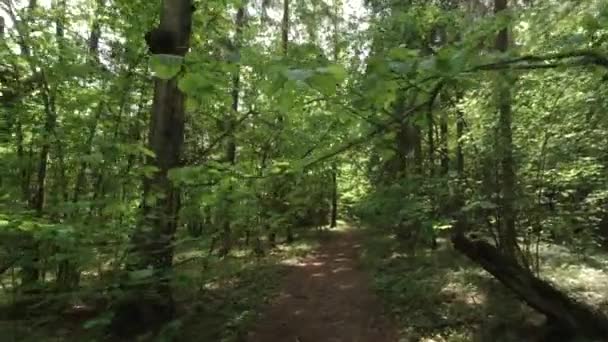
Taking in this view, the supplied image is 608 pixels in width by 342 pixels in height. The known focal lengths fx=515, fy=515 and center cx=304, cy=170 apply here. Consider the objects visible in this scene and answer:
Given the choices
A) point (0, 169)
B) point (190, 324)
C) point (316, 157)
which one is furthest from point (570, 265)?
point (0, 169)

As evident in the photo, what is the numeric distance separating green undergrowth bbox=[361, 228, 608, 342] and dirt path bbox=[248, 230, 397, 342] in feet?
1.27

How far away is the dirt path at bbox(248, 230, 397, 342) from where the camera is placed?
8.84 metres

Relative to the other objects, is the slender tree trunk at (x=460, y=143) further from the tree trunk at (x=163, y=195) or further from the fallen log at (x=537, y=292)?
the tree trunk at (x=163, y=195)

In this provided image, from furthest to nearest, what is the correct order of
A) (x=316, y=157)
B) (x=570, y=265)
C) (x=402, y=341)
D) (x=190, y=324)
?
(x=570, y=265), (x=190, y=324), (x=402, y=341), (x=316, y=157)

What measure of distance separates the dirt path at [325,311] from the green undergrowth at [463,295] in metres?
0.39

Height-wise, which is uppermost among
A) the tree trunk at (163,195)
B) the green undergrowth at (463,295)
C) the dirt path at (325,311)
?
the tree trunk at (163,195)

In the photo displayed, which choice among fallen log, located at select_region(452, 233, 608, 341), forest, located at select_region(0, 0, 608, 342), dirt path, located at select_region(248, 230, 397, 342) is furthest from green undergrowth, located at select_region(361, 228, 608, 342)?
fallen log, located at select_region(452, 233, 608, 341)

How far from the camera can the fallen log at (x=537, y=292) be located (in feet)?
22.1

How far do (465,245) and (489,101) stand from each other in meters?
2.24

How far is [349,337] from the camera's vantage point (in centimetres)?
874

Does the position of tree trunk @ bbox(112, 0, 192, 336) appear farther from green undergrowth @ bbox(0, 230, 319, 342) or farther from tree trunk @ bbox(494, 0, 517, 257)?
tree trunk @ bbox(494, 0, 517, 257)

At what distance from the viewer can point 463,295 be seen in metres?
9.59

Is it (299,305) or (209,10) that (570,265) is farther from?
(209,10)

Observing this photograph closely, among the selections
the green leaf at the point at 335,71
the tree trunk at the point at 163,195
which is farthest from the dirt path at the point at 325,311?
the green leaf at the point at 335,71
